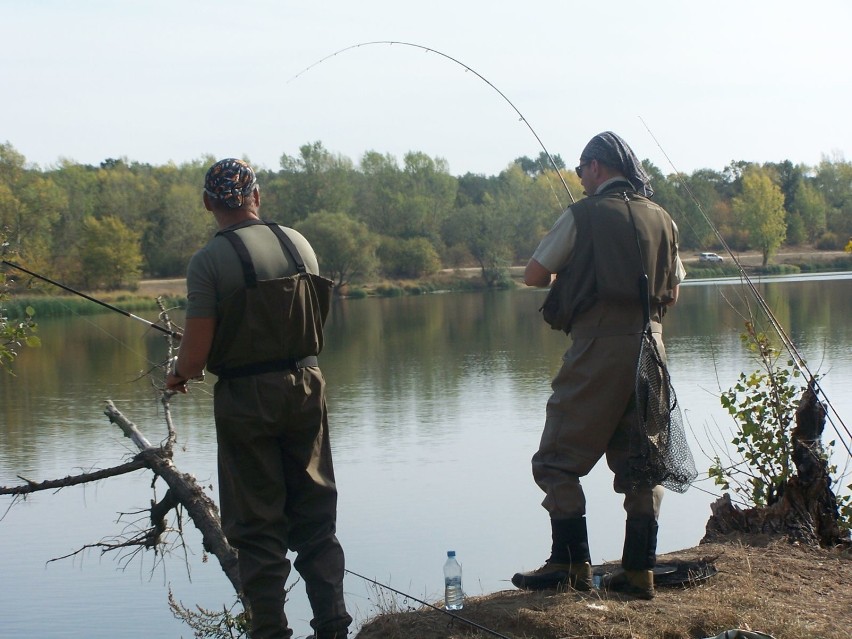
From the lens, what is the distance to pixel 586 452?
3.78 metres

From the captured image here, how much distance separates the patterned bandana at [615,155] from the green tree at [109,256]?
46.3 meters

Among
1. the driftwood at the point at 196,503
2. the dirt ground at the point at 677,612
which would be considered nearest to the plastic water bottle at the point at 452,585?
the dirt ground at the point at 677,612

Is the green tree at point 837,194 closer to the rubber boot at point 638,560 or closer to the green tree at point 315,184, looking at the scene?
the green tree at point 315,184

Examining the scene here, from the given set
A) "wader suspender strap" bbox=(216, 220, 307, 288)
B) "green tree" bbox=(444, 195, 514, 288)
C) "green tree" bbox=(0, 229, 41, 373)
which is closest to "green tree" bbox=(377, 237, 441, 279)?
"green tree" bbox=(444, 195, 514, 288)

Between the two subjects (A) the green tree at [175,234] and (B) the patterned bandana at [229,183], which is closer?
(B) the patterned bandana at [229,183]

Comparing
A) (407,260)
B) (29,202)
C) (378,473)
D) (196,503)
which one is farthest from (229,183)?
(407,260)

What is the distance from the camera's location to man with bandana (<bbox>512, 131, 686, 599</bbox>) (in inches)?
148

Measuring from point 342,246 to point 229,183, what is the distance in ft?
158

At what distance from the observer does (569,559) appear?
3855mm

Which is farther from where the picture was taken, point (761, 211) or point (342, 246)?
point (761, 211)

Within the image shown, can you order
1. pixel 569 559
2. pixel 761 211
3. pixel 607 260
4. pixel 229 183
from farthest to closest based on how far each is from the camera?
pixel 761 211 < pixel 569 559 < pixel 607 260 < pixel 229 183

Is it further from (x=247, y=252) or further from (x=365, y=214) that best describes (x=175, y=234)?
(x=247, y=252)

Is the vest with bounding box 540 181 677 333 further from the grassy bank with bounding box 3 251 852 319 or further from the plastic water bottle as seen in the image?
the grassy bank with bounding box 3 251 852 319

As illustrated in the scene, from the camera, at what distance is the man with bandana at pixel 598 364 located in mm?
3748
